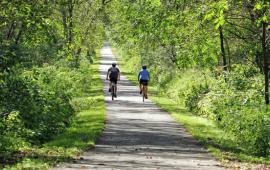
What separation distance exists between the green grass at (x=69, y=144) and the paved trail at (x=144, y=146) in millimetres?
334

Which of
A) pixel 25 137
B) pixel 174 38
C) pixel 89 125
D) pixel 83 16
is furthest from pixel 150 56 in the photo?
pixel 25 137

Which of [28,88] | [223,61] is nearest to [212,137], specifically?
[28,88]

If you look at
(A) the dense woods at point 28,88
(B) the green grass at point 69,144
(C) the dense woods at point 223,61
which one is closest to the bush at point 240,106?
(C) the dense woods at point 223,61

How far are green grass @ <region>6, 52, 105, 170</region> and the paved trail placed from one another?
1.09ft

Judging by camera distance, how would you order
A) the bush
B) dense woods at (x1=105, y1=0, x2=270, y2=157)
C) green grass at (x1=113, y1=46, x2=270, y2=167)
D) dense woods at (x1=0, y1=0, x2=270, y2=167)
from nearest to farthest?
green grass at (x1=113, y1=46, x2=270, y2=167) → dense woods at (x1=0, y1=0, x2=270, y2=167) → the bush → dense woods at (x1=105, y1=0, x2=270, y2=157)

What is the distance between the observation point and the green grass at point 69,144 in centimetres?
1205

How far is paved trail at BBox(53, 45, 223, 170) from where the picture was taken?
483 inches

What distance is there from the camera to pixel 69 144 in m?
15.2

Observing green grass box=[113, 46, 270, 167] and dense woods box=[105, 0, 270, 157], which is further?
dense woods box=[105, 0, 270, 157]

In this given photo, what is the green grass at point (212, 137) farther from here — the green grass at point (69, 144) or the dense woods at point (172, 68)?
the green grass at point (69, 144)

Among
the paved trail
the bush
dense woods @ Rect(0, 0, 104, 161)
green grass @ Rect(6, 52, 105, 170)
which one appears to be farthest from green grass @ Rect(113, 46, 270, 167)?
dense woods @ Rect(0, 0, 104, 161)

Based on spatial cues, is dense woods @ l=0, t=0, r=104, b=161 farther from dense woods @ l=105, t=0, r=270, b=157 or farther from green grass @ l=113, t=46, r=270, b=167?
dense woods @ l=105, t=0, r=270, b=157

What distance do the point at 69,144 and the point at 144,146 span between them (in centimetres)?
215

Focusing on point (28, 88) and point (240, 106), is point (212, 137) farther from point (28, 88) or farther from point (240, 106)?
point (28, 88)
